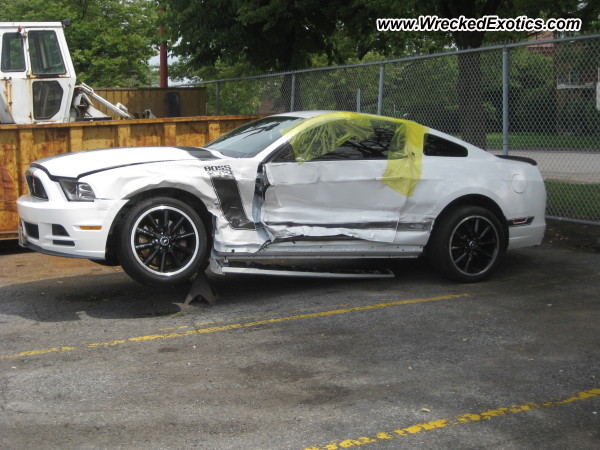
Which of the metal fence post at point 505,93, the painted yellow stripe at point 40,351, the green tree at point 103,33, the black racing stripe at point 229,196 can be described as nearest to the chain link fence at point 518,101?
the metal fence post at point 505,93

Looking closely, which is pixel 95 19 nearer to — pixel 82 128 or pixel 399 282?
pixel 82 128

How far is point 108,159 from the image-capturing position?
23.4 feet

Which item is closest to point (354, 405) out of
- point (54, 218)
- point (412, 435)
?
point (412, 435)

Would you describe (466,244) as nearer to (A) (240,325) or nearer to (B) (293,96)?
(A) (240,325)

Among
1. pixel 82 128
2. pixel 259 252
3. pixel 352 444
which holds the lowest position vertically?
pixel 352 444

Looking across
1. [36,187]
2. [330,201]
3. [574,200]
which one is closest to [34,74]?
[36,187]

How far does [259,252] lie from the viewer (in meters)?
7.25

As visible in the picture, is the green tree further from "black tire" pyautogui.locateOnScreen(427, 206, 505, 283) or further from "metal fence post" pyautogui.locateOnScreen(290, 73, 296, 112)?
"black tire" pyautogui.locateOnScreen(427, 206, 505, 283)

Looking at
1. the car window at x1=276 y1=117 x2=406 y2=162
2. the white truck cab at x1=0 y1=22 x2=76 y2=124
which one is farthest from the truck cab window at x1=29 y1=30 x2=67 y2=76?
the car window at x1=276 y1=117 x2=406 y2=162

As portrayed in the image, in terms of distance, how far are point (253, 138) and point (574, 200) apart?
20.4 ft

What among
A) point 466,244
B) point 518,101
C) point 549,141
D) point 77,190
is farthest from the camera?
point 549,141

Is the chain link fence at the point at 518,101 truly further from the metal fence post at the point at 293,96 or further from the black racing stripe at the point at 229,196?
the black racing stripe at the point at 229,196

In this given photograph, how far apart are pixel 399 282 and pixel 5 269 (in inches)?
173

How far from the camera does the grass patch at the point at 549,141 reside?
1105 centimetres
